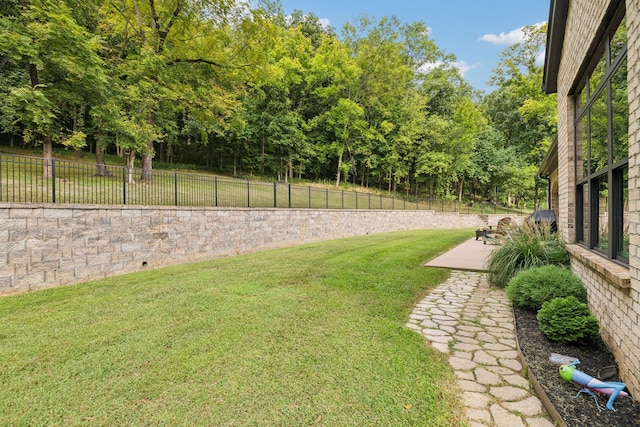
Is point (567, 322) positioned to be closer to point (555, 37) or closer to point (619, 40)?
point (619, 40)

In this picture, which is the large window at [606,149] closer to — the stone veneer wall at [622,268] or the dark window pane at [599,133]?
the dark window pane at [599,133]

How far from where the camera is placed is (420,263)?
7797 mm

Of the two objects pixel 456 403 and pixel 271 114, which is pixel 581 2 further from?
pixel 271 114

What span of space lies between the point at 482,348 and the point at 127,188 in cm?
818

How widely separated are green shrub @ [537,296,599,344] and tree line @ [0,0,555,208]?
826cm

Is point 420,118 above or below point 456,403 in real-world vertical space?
above

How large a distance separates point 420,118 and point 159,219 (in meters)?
29.4

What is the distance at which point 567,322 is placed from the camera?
3.04 m

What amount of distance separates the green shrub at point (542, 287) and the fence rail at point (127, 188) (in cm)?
777

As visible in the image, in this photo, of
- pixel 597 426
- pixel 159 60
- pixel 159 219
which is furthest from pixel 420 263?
pixel 159 60

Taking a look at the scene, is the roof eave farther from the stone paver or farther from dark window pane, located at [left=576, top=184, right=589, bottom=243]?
the stone paver

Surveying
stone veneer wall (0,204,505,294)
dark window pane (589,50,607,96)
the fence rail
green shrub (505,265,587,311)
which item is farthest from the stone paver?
the fence rail

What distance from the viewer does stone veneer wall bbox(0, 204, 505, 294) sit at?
Result: 538 centimetres

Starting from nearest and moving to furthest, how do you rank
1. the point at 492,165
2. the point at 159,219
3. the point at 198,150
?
the point at 159,219 → the point at 492,165 → the point at 198,150
